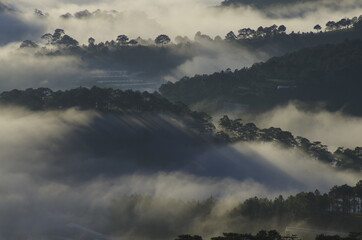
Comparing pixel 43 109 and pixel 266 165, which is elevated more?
pixel 43 109

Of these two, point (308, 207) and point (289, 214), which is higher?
point (308, 207)

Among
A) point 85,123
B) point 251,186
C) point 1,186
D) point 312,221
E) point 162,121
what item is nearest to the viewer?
point 312,221

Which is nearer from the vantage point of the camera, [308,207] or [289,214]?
[308,207]

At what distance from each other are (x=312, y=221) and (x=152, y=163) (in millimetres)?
52147

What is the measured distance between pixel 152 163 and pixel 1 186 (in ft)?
102

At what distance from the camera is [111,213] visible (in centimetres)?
14700

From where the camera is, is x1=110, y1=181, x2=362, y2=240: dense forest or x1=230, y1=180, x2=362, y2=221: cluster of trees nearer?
x1=110, y1=181, x2=362, y2=240: dense forest

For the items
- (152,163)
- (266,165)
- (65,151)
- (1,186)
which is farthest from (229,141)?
(1,186)

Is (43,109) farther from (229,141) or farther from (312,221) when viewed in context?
(312,221)

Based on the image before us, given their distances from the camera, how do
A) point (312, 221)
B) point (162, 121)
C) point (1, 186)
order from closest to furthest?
point (312, 221) < point (1, 186) < point (162, 121)

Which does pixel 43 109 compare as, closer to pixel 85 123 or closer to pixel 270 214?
pixel 85 123

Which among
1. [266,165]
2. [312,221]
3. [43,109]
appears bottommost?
[312,221]

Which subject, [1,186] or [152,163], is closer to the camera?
[1,186]

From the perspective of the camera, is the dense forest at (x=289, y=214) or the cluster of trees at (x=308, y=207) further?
the cluster of trees at (x=308, y=207)
